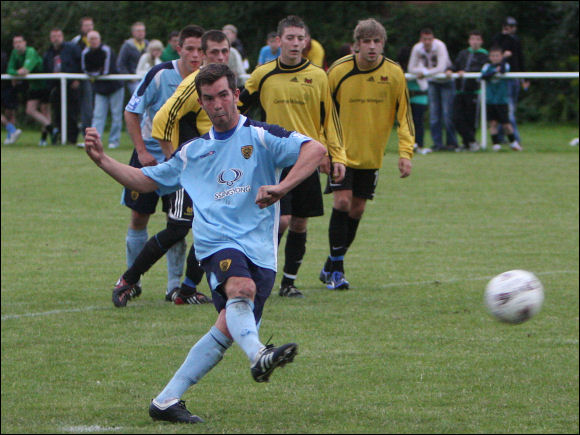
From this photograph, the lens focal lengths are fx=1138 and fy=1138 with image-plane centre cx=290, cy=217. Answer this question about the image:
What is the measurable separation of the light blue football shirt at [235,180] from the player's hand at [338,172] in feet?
9.71

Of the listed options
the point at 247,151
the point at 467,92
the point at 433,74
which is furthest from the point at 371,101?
the point at 467,92

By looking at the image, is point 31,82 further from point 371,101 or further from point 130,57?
point 371,101

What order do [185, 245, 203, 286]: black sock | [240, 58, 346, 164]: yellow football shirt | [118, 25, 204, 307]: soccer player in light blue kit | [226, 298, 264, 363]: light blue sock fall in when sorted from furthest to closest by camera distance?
[185, 245, 203, 286]: black sock < [240, 58, 346, 164]: yellow football shirt < [118, 25, 204, 307]: soccer player in light blue kit < [226, 298, 264, 363]: light blue sock

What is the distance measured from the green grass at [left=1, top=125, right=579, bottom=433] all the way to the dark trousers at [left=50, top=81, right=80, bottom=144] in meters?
5.70

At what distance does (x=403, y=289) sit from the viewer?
44.9 feet

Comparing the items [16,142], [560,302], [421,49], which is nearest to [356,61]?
[560,302]

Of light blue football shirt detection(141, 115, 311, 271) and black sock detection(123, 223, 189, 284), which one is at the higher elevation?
light blue football shirt detection(141, 115, 311, 271)

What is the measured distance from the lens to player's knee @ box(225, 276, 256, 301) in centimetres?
564

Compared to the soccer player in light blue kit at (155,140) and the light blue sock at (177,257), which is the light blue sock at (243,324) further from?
the light blue sock at (177,257)

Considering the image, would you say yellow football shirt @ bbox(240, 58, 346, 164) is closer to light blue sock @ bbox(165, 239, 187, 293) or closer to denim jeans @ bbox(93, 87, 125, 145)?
light blue sock @ bbox(165, 239, 187, 293)

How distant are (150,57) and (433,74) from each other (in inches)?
208

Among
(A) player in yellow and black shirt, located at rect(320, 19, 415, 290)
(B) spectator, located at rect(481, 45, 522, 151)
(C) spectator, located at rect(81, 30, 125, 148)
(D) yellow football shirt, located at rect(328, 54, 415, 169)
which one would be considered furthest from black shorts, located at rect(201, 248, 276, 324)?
(B) spectator, located at rect(481, 45, 522, 151)

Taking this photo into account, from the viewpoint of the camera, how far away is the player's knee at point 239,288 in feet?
18.5

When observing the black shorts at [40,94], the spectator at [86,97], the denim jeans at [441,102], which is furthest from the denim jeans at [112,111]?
the denim jeans at [441,102]
